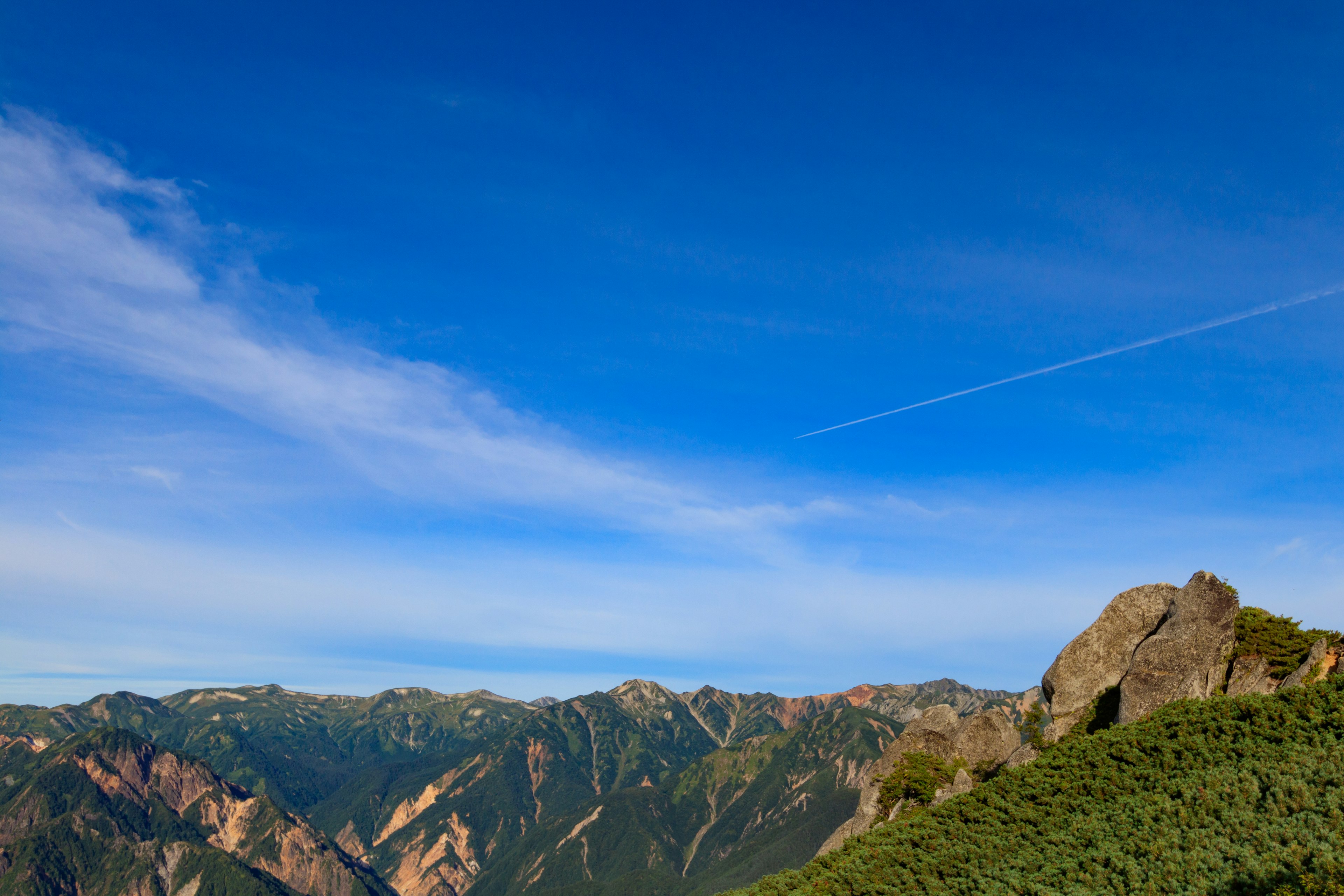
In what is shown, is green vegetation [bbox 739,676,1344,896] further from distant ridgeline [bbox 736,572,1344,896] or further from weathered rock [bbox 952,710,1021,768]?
weathered rock [bbox 952,710,1021,768]

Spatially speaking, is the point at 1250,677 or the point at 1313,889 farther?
the point at 1250,677

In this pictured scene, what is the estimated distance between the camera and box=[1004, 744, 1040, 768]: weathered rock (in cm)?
5381

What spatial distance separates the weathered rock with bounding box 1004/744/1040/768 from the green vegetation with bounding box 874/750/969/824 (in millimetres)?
7070

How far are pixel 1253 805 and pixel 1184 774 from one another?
17.4ft

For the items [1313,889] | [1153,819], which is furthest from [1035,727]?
[1313,889]

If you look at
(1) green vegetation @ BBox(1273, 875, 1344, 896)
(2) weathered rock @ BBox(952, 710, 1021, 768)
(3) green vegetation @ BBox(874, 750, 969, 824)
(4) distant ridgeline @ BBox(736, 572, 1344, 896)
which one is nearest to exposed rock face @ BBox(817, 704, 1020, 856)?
(2) weathered rock @ BBox(952, 710, 1021, 768)

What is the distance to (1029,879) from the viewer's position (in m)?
35.7

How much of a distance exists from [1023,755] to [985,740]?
1236 cm

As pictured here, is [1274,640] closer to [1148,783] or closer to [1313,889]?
[1148,783]

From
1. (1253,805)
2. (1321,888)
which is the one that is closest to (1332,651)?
(1253,805)

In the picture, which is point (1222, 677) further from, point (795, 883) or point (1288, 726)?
point (795, 883)

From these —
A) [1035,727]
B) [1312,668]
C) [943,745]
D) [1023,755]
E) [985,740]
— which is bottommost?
[943,745]

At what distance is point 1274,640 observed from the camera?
51469 mm

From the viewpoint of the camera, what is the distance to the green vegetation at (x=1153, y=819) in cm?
2983
